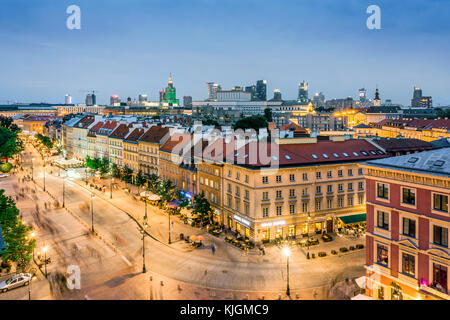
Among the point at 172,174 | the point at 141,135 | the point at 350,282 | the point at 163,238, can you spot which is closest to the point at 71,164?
the point at 141,135

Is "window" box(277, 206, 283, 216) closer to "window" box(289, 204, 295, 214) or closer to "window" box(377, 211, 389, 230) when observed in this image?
"window" box(289, 204, 295, 214)

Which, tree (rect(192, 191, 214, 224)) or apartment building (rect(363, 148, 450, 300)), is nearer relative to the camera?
apartment building (rect(363, 148, 450, 300))

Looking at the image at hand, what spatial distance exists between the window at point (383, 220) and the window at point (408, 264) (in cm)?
284

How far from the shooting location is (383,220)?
107 ft

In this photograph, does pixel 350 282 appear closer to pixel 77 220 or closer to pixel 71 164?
pixel 77 220

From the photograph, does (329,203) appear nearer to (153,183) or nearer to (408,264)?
(408,264)

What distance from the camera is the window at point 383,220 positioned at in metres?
32.2

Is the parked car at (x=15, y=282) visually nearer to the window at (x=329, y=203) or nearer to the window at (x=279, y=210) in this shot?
the window at (x=279, y=210)

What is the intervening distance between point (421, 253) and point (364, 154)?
29.2 m

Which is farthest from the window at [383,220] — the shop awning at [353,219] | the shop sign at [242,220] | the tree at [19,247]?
the tree at [19,247]

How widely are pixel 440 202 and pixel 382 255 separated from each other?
7.20 m

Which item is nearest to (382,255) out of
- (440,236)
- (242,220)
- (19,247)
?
(440,236)

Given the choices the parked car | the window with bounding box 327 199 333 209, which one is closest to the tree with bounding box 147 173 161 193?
the window with bounding box 327 199 333 209

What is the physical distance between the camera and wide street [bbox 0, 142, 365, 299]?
35031mm
